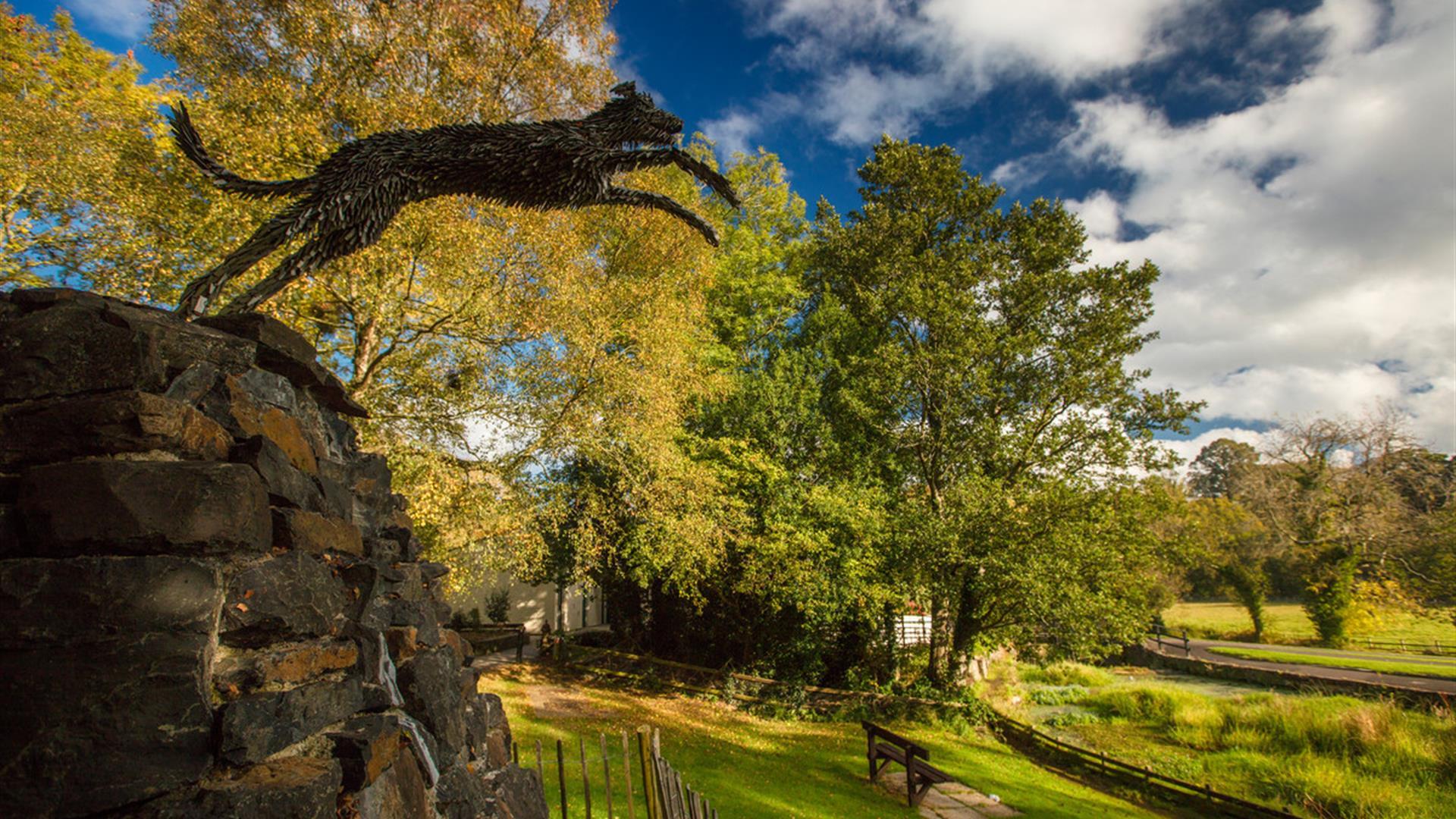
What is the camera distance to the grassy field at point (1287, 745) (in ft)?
36.8

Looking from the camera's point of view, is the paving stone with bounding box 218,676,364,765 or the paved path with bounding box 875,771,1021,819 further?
the paved path with bounding box 875,771,1021,819

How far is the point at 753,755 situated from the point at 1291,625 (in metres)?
41.8

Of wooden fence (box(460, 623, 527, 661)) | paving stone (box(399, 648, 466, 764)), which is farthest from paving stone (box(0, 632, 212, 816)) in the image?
wooden fence (box(460, 623, 527, 661))

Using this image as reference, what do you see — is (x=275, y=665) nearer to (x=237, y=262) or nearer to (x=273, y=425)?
(x=273, y=425)

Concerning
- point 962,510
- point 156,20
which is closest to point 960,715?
point 962,510

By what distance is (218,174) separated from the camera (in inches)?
161

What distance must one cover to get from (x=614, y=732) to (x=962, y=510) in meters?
9.46

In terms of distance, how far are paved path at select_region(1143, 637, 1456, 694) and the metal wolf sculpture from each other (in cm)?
2379

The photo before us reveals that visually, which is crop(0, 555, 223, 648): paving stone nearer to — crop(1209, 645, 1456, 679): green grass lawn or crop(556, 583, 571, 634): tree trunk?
crop(556, 583, 571, 634): tree trunk

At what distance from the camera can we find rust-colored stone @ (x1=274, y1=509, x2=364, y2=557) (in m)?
2.84

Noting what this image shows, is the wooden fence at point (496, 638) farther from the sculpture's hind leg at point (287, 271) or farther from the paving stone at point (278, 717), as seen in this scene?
the paving stone at point (278, 717)

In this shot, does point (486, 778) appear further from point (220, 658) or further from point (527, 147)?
point (527, 147)

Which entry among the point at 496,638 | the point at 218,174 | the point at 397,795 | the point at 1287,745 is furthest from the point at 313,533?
the point at 496,638

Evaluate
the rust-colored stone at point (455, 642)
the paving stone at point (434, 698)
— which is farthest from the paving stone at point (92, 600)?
the rust-colored stone at point (455, 642)
